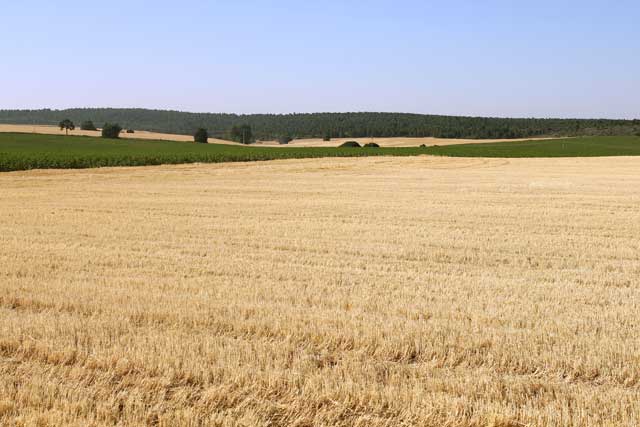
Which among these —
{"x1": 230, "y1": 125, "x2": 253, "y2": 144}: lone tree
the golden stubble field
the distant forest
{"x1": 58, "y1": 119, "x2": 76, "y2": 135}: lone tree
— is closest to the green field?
the golden stubble field

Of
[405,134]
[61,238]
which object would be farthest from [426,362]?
[405,134]

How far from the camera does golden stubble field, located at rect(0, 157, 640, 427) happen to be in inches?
219

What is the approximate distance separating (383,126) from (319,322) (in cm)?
16442

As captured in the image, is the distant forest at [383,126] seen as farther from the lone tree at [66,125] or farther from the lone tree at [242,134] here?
the lone tree at [66,125]

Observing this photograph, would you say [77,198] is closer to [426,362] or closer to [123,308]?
[123,308]

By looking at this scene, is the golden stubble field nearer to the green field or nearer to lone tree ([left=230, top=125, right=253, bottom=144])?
the green field

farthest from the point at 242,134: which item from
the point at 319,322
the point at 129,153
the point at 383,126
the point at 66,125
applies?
the point at 319,322

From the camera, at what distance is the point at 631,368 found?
6410 millimetres

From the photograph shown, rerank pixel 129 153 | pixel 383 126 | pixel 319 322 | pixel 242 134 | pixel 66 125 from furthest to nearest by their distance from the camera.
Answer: pixel 383 126 < pixel 242 134 < pixel 66 125 < pixel 129 153 < pixel 319 322

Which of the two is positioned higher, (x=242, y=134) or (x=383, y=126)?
(x=383, y=126)

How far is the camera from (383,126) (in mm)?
170125

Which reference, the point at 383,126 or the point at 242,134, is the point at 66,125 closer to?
the point at 242,134

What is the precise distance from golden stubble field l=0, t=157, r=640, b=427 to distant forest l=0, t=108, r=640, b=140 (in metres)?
133

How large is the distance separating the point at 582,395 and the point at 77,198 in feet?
76.2
